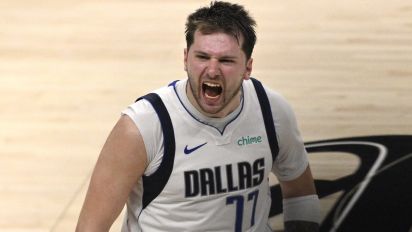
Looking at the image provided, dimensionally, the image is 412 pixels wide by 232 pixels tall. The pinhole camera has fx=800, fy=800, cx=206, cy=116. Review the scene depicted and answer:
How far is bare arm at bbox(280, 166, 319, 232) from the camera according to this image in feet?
9.25

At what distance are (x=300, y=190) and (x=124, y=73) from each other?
9.85 feet

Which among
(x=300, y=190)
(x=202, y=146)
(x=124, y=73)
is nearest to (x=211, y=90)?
(x=202, y=146)

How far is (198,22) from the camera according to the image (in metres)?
2.29

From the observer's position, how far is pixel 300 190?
9.37 ft

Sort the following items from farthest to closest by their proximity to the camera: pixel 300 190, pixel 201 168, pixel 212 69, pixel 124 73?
pixel 124 73 → pixel 300 190 → pixel 201 168 → pixel 212 69

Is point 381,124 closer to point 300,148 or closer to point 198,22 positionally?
point 300,148

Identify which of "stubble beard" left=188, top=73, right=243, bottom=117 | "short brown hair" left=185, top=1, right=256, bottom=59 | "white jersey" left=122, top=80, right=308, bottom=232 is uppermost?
"short brown hair" left=185, top=1, right=256, bottom=59

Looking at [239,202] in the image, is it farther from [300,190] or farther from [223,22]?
[223,22]

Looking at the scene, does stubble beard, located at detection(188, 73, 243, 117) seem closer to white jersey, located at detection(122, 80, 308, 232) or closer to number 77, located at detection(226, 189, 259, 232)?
white jersey, located at detection(122, 80, 308, 232)

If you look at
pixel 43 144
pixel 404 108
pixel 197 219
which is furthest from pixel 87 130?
pixel 197 219

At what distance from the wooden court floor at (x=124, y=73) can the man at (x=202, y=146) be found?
1257 millimetres

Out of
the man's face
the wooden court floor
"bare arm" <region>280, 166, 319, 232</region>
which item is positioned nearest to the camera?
the man's face

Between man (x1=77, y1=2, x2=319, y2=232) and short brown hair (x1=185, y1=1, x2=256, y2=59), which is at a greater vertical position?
short brown hair (x1=185, y1=1, x2=256, y2=59)

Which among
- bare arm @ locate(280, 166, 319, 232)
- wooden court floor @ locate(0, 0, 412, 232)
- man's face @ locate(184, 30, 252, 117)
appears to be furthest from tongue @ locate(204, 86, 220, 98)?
wooden court floor @ locate(0, 0, 412, 232)
